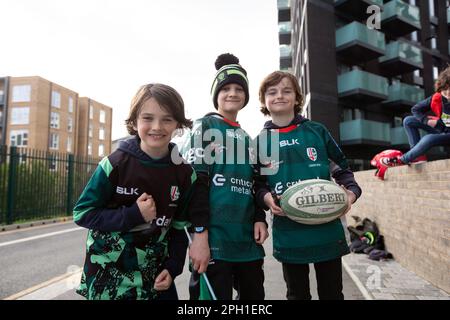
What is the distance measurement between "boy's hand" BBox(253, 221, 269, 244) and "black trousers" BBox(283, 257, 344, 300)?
38 cm

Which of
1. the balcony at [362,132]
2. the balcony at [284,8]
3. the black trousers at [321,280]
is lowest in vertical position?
the black trousers at [321,280]

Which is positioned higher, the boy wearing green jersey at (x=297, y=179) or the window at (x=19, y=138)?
the window at (x=19, y=138)

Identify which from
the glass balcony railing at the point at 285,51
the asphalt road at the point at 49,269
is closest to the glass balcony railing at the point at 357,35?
the glass balcony railing at the point at 285,51

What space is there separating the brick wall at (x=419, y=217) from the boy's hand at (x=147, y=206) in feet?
13.6

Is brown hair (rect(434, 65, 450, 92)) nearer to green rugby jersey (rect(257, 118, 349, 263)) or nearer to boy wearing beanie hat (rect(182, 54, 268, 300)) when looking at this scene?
green rugby jersey (rect(257, 118, 349, 263))

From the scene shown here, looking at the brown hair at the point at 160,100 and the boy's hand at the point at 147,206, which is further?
the brown hair at the point at 160,100

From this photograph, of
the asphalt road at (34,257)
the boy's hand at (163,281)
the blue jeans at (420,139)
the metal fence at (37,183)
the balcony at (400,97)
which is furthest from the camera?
the balcony at (400,97)

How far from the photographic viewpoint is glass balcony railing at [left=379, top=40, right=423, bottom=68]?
71.5 feet

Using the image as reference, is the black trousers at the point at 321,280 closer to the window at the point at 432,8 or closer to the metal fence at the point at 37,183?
the metal fence at the point at 37,183

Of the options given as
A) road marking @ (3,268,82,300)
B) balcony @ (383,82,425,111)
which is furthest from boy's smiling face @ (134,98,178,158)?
balcony @ (383,82,425,111)

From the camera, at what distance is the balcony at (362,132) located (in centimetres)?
1873
